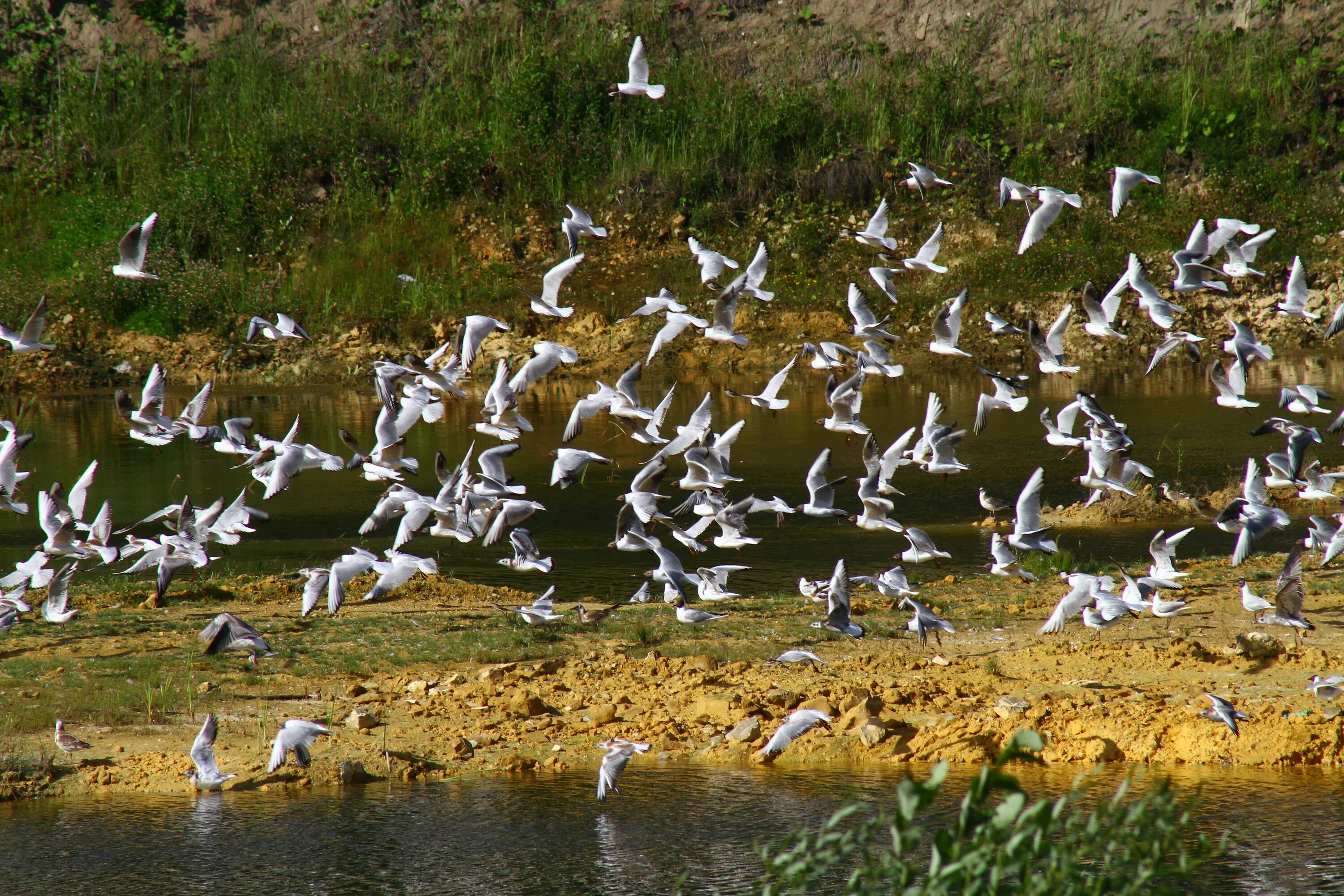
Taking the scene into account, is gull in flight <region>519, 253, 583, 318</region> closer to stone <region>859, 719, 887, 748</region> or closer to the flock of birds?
the flock of birds

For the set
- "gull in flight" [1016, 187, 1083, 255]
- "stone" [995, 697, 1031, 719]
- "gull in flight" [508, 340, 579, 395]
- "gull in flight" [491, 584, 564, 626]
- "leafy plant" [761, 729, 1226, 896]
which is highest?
"gull in flight" [1016, 187, 1083, 255]

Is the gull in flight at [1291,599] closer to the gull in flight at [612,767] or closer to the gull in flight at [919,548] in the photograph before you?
the gull in flight at [919,548]

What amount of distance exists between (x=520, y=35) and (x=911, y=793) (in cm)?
3600

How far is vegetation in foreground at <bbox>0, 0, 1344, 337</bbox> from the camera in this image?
98.1ft

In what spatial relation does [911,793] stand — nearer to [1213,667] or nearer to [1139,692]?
[1139,692]

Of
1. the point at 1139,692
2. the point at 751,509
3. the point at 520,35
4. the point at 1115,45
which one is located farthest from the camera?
the point at 520,35

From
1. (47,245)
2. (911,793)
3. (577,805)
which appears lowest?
(47,245)

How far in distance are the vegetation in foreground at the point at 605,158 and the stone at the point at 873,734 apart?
2133 cm

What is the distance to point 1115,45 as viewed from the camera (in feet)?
114

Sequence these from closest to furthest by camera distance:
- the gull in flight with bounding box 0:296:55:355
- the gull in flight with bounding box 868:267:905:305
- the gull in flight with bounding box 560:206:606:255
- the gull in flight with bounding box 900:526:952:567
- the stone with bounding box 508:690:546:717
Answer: the stone with bounding box 508:690:546:717 < the gull in flight with bounding box 900:526:952:567 < the gull in flight with bounding box 560:206:606:255 < the gull in flight with bounding box 868:267:905:305 < the gull in flight with bounding box 0:296:55:355

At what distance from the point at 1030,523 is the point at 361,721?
16.6 feet

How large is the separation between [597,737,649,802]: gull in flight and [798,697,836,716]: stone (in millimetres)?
1040

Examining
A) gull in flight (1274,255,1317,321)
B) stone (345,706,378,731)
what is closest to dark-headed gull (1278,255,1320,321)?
gull in flight (1274,255,1317,321)

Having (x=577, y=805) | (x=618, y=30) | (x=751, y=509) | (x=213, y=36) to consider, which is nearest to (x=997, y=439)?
(x=751, y=509)
